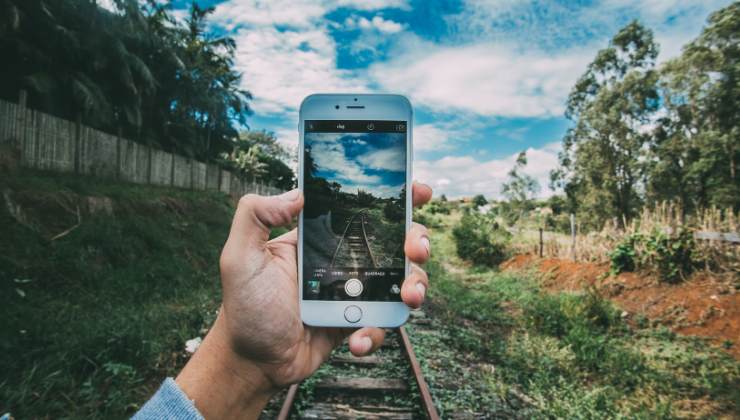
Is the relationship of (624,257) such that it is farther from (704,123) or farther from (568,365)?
(704,123)

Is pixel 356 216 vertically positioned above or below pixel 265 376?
above

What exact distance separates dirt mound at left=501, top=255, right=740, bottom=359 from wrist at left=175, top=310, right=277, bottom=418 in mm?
7224

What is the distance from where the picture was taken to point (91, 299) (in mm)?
5594

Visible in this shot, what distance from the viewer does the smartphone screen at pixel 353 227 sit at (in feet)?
6.55

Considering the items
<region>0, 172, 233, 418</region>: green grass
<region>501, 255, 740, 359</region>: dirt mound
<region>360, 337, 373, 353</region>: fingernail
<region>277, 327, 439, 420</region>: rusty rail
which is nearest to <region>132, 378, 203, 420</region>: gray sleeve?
<region>360, 337, 373, 353</region>: fingernail

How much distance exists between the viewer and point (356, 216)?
2.00 meters

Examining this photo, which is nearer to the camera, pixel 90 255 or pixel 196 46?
pixel 90 255

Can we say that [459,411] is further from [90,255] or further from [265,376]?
[90,255]

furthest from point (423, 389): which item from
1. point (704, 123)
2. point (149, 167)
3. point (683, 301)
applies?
point (704, 123)

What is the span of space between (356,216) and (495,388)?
3.40 m

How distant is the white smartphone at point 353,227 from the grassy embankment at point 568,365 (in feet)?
8.24

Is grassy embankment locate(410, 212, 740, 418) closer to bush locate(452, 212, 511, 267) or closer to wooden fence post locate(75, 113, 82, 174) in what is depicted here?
bush locate(452, 212, 511, 267)

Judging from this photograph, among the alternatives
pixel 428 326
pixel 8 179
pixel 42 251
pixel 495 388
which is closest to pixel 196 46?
pixel 8 179

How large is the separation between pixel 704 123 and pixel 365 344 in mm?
28271
